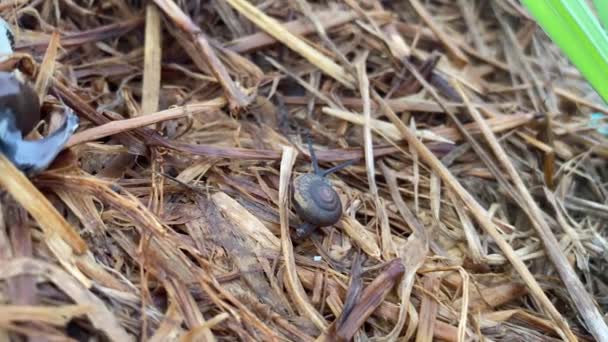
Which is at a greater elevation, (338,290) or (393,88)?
(393,88)

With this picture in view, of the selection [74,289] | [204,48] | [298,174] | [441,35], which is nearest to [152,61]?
[204,48]

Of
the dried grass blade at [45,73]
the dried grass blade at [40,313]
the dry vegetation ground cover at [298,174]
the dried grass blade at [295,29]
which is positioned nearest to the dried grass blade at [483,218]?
the dry vegetation ground cover at [298,174]

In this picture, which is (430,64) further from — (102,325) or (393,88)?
(102,325)

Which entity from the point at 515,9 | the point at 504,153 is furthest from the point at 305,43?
the point at 515,9

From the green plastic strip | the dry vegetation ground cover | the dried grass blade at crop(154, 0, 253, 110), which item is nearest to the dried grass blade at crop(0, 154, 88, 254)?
the dry vegetation ground cover

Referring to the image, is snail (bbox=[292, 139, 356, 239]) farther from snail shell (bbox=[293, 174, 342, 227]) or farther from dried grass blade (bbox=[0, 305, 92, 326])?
dried grass blade (bbox=[0, 305, 92, 326])

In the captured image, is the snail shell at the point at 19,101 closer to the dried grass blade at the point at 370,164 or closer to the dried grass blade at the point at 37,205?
the dried grass blade at the point at 37,205
